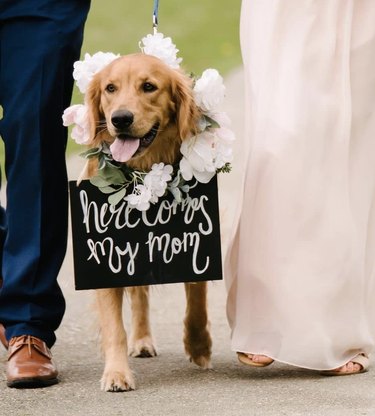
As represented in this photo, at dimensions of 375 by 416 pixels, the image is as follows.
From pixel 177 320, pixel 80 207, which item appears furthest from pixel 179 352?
pixel 80 207

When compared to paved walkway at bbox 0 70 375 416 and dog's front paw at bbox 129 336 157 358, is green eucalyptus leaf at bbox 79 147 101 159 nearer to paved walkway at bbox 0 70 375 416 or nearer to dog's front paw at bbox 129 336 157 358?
paved walkway at bbox 0 70 375 416

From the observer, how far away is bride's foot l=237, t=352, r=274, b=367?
15.1ft

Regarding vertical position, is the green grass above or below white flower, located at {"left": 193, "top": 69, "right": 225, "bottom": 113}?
above

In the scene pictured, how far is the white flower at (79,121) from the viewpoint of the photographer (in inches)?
178

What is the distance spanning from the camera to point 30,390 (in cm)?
443

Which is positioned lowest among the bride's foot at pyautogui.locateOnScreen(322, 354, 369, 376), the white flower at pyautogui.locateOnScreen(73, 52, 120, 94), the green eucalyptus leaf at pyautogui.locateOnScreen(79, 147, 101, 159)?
the bride's foot at pyautogui.locateOnScreen(322, 354, 369, 376)

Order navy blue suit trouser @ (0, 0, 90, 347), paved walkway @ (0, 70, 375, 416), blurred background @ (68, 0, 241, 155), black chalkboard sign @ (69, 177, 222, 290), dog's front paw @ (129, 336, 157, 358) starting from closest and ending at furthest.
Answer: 1. paved walkway @ (0, 70, 375, 416)
2. black chalkboard sign @ (69, 177, 222, 290)
3. navy blue suit trouser @ (0, 0, 90, 347)
4. dog's front paw @ (129, 336, 157, 358)
5. blurred background @ (68, 0, 241, 155)

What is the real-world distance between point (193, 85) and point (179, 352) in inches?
51.6

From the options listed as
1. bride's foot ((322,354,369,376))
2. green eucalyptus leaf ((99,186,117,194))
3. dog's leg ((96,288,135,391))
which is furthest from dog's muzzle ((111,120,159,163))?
bride's foot ((322,354,369,376))

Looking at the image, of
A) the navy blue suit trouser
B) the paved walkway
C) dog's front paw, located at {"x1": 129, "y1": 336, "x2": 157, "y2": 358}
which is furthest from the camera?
dog's front paw, located at {"x1": 129, "y1": 336, "x2": 157, "y2": 358}

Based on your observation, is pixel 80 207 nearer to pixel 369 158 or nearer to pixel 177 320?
pixel 369 158

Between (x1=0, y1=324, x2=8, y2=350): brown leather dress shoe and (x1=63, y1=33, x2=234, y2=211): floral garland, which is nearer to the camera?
(x1=63, y1=33, x2=234, y2=211): floral garland

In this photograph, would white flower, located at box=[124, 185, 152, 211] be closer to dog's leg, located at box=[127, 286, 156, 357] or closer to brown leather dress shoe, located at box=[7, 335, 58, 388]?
brown leather dress shoe, located at box=[7, 335, 58, 388]

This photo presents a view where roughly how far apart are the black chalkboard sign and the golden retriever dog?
0.16 meters
